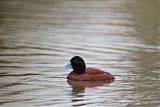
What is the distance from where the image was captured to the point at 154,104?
39.1 ft

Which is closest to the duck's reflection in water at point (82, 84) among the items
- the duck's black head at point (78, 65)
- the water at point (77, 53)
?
the water at point (77, 53)

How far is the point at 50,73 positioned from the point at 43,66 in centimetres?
96

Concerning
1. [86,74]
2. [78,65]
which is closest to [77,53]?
[86,74]

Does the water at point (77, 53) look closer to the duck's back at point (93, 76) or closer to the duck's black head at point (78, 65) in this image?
the duck's back at point (93, 76)

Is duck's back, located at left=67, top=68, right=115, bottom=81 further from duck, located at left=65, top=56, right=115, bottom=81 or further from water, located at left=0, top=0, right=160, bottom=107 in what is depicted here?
water, located at left=0, top=0, right=160, bottom=107

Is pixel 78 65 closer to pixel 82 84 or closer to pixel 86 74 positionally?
pixel 86 74

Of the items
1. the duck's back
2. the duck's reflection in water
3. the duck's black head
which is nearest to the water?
the duck's reflection in water

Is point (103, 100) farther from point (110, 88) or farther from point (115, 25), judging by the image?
point (115, 25)

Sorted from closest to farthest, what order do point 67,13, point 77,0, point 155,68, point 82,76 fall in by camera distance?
1. point 82,76
2. point 155,68
3. point 67,13
4. point 77,0

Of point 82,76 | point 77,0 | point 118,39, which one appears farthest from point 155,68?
point 77,0

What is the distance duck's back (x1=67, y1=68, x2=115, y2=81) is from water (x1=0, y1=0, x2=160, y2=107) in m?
0.16

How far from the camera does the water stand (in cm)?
1263

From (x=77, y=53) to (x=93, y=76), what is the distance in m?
3.95

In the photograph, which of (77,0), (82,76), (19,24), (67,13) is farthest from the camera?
(77,0)
